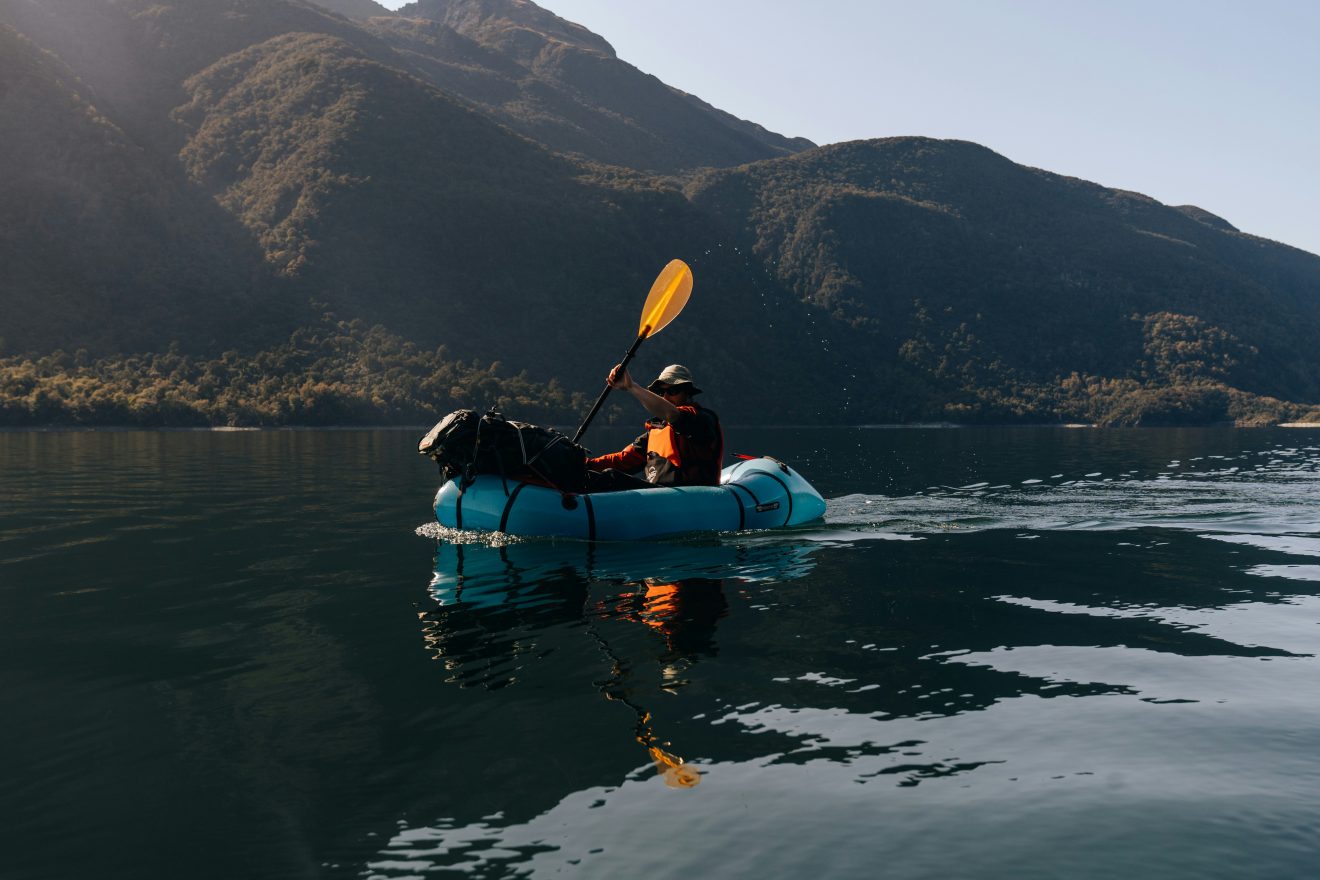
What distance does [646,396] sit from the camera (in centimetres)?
1389

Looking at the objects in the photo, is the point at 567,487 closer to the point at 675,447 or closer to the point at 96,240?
the point at 675,447

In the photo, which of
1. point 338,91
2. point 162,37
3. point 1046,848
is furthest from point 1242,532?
point 162,37

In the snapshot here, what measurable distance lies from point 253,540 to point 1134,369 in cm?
13969

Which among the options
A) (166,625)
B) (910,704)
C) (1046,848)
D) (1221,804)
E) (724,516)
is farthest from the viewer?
(724,516)

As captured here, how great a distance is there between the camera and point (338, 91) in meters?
128

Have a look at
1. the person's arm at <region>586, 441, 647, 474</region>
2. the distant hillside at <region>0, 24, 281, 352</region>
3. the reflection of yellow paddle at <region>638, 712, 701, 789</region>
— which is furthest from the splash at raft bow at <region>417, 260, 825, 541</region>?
the distant hillside at <region>0, 24, 281, 352</region>

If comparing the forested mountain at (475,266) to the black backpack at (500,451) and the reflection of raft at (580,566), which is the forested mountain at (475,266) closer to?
the black backpack at (500,451)

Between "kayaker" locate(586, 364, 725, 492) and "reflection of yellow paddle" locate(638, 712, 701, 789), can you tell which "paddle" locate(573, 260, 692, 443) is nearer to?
"kayaker" locate(586, 364, 725, 492)

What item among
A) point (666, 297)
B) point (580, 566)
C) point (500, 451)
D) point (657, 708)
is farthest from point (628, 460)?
point (657, 708)

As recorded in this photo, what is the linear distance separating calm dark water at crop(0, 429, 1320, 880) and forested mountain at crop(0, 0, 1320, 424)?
67.0 meters

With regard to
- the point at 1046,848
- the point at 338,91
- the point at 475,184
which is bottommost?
the point at 1046,848

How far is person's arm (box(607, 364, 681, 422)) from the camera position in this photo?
13.8 meters

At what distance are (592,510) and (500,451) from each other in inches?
59.8

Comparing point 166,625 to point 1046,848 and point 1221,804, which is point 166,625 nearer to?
point 1046,848
